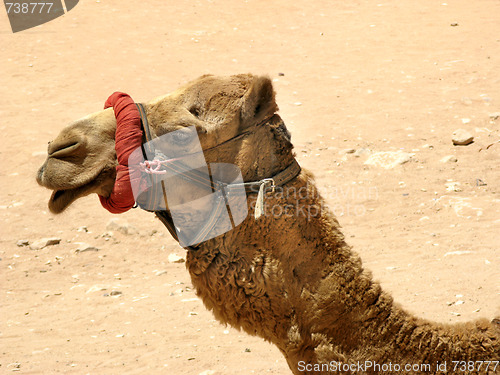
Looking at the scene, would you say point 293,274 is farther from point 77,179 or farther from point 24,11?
point 24,11

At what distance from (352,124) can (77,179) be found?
873 cm

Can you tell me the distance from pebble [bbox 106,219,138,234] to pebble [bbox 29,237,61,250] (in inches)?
28.2

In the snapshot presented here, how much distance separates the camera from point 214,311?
272 centimetres

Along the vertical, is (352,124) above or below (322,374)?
below

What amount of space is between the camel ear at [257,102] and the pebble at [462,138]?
7.39 metres

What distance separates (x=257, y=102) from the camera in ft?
8.94

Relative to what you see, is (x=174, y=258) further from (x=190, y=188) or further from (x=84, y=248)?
(x=190, y=188)

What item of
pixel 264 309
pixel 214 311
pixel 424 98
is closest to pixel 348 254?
pixel 264 309

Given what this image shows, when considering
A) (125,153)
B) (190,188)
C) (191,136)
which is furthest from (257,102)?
(125,153)

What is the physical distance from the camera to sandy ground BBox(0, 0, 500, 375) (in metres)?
5.88

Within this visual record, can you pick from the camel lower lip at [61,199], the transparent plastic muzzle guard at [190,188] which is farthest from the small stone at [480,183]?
the camel lower lip at [61,199]

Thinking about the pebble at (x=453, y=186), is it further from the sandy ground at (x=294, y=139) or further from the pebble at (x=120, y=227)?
the pebble at (x=120, y=227)

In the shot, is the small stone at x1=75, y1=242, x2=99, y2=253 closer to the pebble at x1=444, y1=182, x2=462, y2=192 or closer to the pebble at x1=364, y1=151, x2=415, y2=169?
the pebble at x1=364, y1=151, x2=415, y2=169

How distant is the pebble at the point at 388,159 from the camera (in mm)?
9294
